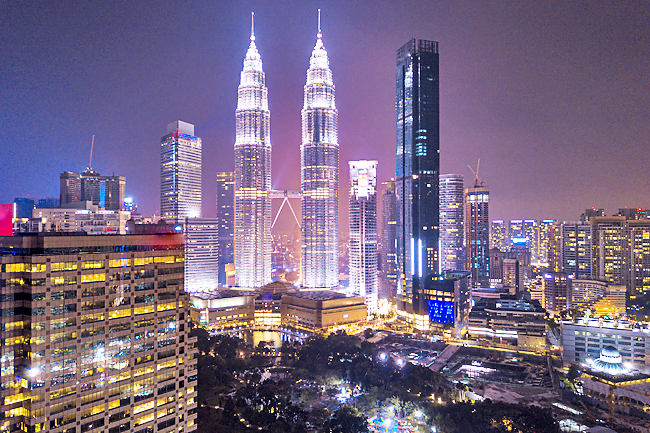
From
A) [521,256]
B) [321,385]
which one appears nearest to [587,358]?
[321,385]

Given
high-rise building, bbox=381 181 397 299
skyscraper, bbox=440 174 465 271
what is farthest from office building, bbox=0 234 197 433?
skyscraper, bbox=440 174 465 271

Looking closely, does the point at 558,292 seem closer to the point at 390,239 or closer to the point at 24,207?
the point at 390,239

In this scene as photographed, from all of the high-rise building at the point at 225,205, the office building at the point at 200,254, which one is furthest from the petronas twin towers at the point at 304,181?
the high-rise building at the point at 225,205

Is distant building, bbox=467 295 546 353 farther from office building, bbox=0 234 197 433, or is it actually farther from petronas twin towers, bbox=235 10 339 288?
office building, bbox=0 234 197 433

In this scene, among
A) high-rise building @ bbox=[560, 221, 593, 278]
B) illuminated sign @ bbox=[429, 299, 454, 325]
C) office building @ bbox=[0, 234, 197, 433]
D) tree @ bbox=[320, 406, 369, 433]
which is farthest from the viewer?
→ high-rise building @ bbox=[560, 221, 593, 278]

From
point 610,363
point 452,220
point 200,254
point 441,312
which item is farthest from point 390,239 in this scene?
point 610,363

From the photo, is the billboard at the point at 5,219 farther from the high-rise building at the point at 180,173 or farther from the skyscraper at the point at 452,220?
the skyscraper at the point at 452,220
